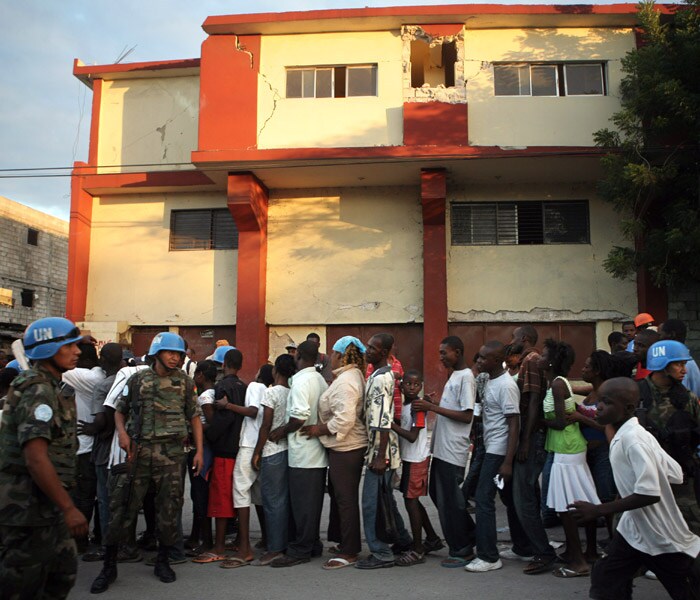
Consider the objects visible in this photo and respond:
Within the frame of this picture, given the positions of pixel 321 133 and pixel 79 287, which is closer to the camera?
pixel 321 133

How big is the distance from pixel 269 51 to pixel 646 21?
710 centimetres

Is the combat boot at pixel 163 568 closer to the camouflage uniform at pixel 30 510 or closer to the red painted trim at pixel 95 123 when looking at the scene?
the camouflage uniform at pixel 30 510

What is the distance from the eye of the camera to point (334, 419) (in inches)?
213

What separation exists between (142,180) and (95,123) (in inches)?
76.9

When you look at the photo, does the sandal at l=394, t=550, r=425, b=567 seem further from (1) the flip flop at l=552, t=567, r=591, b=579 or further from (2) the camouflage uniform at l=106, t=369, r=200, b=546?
(2) the camouflage uniform at l=106, t=369, r=200, b=546

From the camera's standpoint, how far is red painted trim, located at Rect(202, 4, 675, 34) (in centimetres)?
1279

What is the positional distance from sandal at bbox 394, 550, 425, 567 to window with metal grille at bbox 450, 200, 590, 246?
9.16 meters

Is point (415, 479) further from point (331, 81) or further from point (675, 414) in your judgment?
point (331, 81)

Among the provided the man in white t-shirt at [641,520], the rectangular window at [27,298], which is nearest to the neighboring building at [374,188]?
the man in white t-shirt at [641,520]

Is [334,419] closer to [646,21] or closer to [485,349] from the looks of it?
[485,349]

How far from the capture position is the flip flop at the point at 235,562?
5.39 meters

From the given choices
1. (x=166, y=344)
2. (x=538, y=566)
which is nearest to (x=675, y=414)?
(x=538, y=566)

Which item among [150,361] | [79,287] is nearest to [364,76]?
[79,287]

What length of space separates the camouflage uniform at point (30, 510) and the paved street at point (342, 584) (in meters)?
1.44
